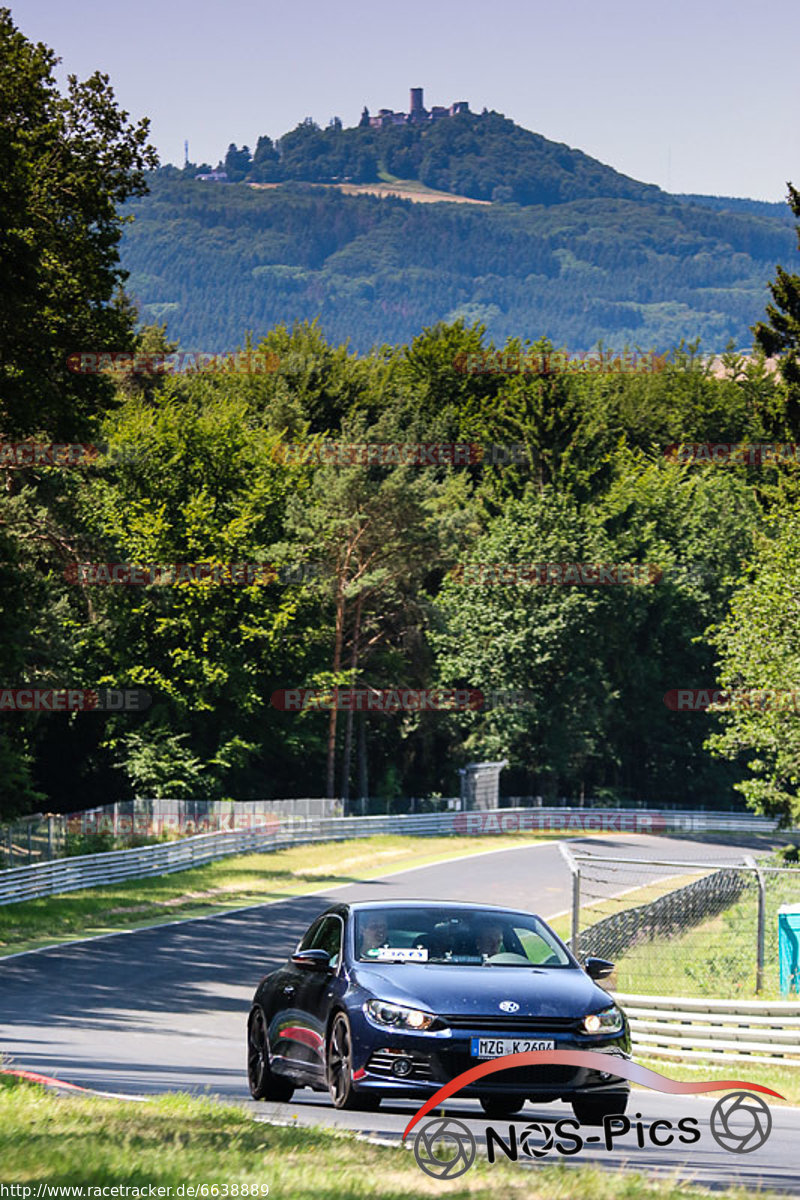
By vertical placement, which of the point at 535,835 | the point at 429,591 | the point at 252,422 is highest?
the point at 252,422

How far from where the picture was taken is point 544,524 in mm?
80562

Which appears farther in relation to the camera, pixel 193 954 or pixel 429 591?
pixel 429 591

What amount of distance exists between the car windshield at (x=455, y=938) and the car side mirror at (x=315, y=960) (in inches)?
9.9

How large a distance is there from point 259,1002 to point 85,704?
53.9 meters

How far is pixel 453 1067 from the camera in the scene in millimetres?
9820

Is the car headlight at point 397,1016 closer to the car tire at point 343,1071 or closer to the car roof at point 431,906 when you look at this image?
the car tire at point 343,1071

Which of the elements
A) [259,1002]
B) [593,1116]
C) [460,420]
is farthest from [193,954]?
[460,420]

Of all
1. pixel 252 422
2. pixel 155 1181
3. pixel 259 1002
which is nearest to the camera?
pixel 155 1181

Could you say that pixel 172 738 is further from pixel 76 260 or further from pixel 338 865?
pixel 76 260

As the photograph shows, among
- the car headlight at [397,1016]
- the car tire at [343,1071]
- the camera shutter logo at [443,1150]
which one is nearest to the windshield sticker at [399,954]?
the car tire at [343,1071]

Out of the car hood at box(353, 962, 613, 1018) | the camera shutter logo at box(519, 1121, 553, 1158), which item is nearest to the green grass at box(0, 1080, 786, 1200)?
the camera shutter logo at box(519, 1121, 553, 1158)

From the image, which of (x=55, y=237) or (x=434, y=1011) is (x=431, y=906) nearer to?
(x=434, y=1011)

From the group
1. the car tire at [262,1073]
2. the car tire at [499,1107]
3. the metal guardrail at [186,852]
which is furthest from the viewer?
the metal guardrail at [186,852]

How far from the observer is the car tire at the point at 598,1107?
389 inches
